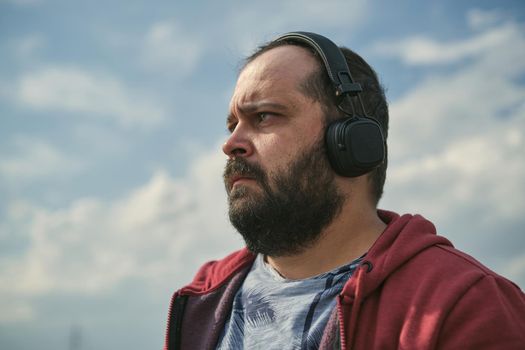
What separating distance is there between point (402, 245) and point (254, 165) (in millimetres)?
912

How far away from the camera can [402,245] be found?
8.17 feet

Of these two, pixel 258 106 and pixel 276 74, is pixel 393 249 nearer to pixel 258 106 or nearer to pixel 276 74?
pixel 258 106

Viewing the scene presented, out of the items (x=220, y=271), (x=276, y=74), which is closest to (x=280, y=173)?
(x=276, y=74)

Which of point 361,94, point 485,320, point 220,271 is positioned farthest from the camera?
point 220,271

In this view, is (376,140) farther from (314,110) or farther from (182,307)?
(182,307)

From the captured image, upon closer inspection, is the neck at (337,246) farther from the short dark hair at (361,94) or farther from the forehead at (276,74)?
the forehead at (276,74)

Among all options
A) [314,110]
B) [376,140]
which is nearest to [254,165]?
[314,110]

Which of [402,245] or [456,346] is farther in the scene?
[402,245]

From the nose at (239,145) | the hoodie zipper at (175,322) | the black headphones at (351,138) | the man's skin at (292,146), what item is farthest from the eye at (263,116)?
the hoodie zipper at (175,322)

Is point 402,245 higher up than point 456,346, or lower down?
higher up

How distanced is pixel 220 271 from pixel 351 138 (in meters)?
1.28

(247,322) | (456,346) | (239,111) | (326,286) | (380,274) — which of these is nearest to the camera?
(456,346)

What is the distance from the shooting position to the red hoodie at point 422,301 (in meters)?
2.08

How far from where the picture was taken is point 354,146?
2746mm
